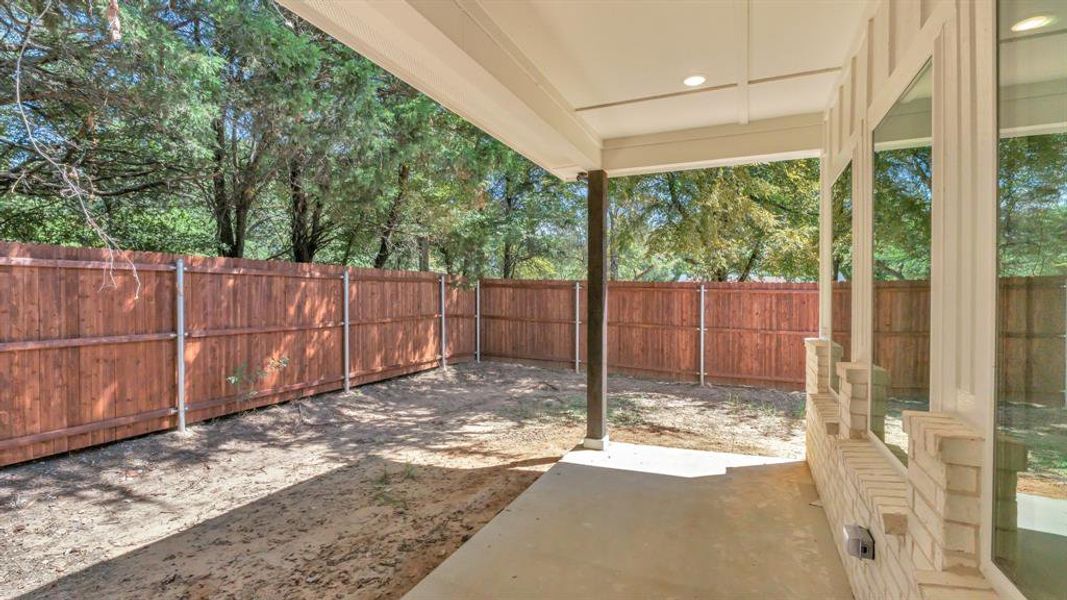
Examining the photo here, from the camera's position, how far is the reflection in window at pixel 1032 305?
0.98 metres

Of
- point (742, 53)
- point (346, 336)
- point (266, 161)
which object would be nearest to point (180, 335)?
point (346, 336)

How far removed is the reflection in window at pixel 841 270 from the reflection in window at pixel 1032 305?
1773mm

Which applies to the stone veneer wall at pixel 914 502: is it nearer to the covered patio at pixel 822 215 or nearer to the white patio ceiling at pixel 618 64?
the covered patio at pixel 822 215

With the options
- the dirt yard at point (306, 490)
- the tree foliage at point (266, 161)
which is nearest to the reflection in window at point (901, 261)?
the dirt yard at point (306, 490)

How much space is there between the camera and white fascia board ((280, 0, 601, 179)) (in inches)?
75.0

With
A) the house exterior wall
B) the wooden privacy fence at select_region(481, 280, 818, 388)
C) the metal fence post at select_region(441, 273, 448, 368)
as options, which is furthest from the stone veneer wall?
the metal fence post at select_region(441, 273, 448, 368)

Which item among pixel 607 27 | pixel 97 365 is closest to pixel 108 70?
pixel 97 365

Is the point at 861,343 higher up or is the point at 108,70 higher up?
the point at 108,70

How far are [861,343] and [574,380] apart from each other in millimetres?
6650

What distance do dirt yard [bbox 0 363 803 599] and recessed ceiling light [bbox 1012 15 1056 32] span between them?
313 cm

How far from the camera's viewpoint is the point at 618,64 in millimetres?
3070

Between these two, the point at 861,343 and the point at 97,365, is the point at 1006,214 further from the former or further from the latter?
the point at 97,365

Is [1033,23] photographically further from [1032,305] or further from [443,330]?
[443,330]

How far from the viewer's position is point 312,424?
6.13 m
